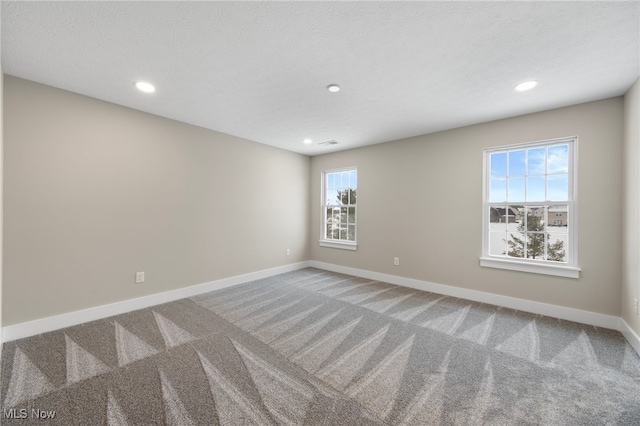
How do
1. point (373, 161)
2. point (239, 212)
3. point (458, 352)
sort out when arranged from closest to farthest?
1. point (458, 352)
2. point (239, 212)
3. point (373, 161)

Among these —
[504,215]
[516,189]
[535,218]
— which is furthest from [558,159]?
[504,215]

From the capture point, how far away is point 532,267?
120 inches

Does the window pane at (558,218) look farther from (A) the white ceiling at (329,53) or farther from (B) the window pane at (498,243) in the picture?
(A) the white ceiling at (329,53)

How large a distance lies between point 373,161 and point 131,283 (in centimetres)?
404

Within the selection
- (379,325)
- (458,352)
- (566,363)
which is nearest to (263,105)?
Result: (379,325)

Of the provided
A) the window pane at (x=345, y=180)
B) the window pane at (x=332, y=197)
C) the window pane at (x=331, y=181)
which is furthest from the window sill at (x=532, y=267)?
the window pane at (x=331, y=181)

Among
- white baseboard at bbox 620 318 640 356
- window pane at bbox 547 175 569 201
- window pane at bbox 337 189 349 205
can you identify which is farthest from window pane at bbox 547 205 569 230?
window pane at bbox 337 189 349 205

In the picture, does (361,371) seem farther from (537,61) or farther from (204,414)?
(537,61)

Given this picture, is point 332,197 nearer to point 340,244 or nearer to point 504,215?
point 340,244

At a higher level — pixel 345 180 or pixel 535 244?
pixel 345 180

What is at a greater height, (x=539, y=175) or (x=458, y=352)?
(x=539, y=175)

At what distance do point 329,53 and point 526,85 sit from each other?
1967mm

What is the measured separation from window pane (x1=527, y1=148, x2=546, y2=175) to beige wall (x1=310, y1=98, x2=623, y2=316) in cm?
18

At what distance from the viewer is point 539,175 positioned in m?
3.11
